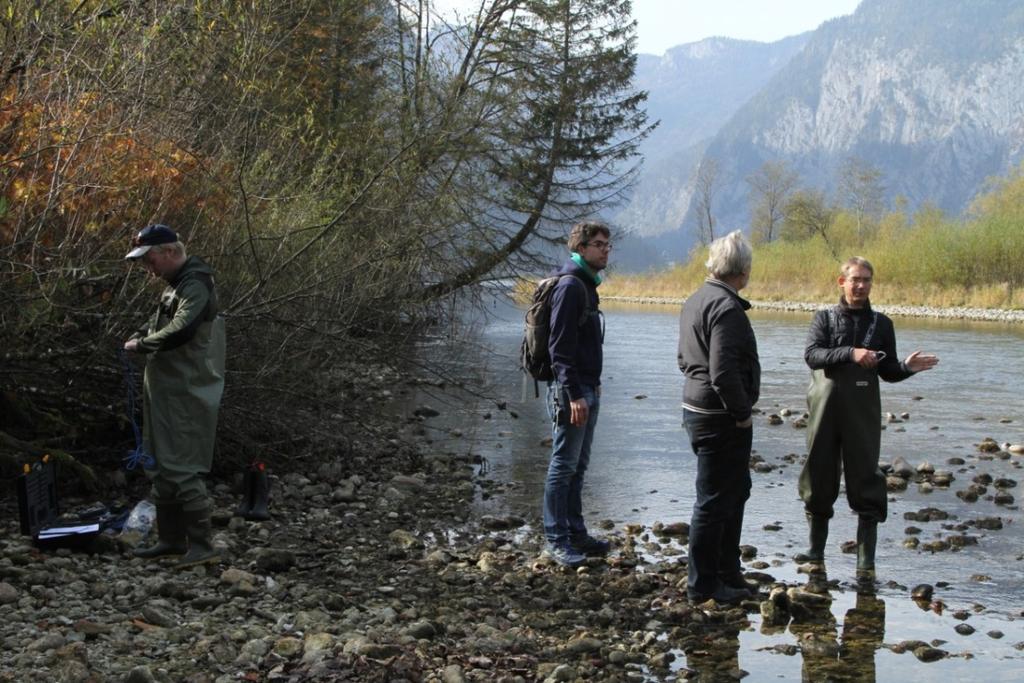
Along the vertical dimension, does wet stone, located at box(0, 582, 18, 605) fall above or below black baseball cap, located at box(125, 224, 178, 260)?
below

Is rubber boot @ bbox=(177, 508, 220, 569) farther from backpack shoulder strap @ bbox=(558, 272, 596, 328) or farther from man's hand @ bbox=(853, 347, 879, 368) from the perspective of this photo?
man's hand @ bbox=(853, 347, 879, 368)

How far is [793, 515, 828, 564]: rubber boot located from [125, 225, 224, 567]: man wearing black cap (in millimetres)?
3752

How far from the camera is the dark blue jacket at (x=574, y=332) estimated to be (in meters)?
6.75

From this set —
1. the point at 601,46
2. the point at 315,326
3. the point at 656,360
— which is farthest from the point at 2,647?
the point at 601,46

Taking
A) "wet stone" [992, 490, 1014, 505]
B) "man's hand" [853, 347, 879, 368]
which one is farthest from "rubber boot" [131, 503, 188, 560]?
"wet stone" [992, 490, 1014, 505]

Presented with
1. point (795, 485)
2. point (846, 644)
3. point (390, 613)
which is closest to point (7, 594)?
point (390, 613)

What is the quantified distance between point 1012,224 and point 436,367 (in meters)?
48.8

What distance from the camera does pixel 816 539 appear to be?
289 inches

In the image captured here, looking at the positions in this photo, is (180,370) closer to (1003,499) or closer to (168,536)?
(168,536)

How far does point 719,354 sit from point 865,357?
117 centimetres

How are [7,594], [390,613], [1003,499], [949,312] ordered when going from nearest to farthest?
[7,594]
[390,613]
[1003,499]
[949,312]

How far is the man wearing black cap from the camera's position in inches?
246

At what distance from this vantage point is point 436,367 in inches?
456

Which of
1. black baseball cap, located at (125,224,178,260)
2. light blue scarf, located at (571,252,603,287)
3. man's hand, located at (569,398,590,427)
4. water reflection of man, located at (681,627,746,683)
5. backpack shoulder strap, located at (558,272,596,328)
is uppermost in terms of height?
black baseball cap, located at (125,224,178,260)
